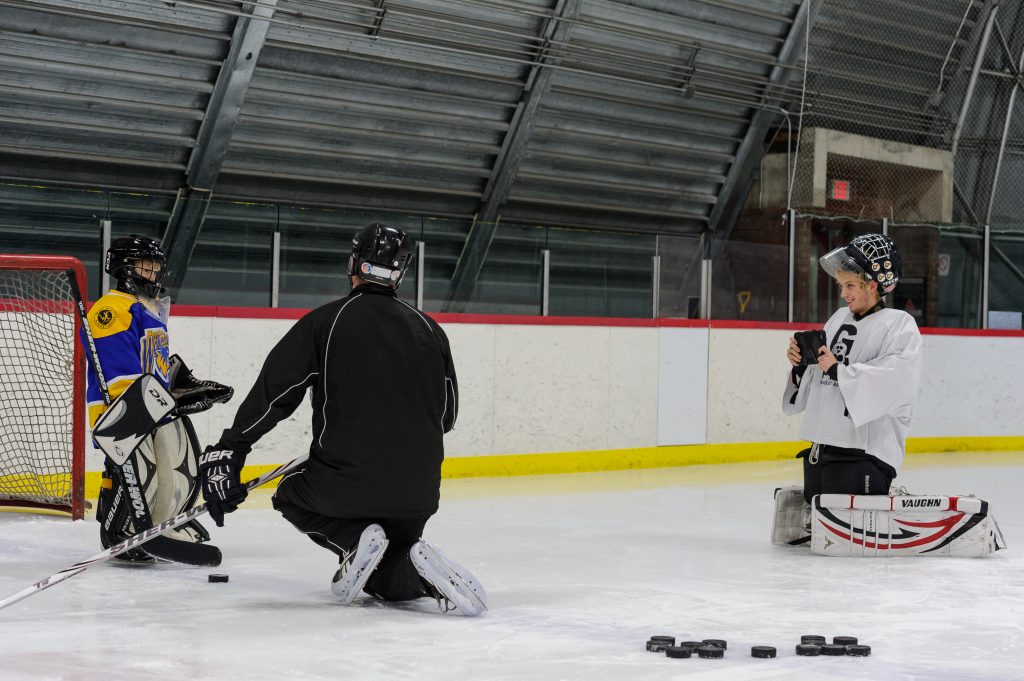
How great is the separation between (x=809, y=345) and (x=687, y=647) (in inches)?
79.0

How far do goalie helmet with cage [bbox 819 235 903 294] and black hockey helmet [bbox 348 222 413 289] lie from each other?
1.96m

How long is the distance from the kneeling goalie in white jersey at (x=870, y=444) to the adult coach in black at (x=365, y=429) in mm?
1860

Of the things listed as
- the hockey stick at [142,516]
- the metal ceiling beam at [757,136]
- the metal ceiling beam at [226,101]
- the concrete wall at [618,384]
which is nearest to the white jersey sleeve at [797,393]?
the hockey stick at [142,516]

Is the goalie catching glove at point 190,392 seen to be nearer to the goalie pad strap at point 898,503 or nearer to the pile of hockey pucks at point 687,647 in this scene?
the pile of hockey pucks at point 687,647

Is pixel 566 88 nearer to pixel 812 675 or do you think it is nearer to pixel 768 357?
pixel 768 357

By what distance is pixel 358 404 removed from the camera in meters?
3.75

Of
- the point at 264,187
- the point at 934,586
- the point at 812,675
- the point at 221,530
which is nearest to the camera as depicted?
the point at 812,675

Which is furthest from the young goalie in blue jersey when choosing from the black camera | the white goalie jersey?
the white goalie jersey

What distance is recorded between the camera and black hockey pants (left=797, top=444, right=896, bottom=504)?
5105mm

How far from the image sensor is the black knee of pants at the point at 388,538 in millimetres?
3828

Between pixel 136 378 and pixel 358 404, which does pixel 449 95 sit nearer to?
pixel 136 378

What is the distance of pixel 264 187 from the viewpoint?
34.1 feet

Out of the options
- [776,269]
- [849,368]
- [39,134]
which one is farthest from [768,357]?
[39,134]

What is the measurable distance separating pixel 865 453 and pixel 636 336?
3.77 metres
